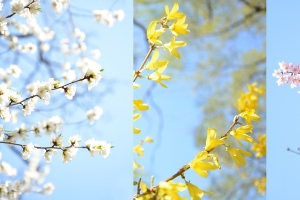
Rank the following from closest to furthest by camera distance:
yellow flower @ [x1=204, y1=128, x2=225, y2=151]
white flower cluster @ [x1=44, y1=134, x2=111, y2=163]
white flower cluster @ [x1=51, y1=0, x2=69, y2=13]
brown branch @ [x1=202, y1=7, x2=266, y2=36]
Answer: yellow flower @ [x1=204, y1=128, x2=225, y2=151], white flower cluster @ [x1=44, y1=134, x2=111, y2=163], white flower cluster @ [x1=51, y1=0, x2=69, y2=13], brown branch @ [x1=202, y1=7, x2=266, y2=36]

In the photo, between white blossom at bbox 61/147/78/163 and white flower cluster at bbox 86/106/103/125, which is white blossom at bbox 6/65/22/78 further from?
white blossom at bbox 61/147/78/163

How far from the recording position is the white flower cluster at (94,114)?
166 cm

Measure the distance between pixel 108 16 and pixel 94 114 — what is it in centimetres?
41

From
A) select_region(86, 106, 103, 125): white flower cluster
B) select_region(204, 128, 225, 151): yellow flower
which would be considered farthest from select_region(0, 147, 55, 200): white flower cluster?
select_region(204, 128, 225, 151): yellow flower

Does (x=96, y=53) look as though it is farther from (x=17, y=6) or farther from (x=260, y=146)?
(x=260, y=146)

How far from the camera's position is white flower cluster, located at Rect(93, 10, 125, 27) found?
1.69 m

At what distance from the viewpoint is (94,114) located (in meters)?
1.67

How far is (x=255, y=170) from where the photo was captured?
6.89 ft

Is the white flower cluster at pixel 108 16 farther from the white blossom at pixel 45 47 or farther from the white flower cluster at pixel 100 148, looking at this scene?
the white flower cluster at pixel 100 148

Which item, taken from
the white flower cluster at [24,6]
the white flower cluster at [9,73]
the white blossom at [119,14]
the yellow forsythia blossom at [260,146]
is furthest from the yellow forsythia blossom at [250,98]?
the white flower cluster at [24,6]

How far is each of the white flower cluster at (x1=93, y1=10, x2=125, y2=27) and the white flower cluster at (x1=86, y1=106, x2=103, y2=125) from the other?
1.18ft

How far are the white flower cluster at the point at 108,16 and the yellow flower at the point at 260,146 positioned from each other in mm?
967
